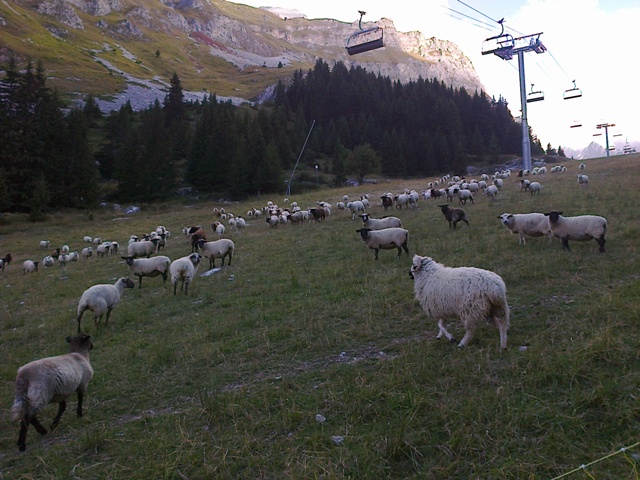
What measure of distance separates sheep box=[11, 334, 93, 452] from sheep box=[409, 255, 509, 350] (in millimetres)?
5660

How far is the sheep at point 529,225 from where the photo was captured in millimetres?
13391

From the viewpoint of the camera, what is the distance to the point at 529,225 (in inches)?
544

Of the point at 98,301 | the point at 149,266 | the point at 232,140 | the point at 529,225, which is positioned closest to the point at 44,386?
the point at 98,301

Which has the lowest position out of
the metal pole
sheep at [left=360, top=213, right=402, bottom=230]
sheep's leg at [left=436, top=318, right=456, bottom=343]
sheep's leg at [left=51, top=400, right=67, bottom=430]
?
sheep's leg at [left=51, top=400, right=67, bottom=430]

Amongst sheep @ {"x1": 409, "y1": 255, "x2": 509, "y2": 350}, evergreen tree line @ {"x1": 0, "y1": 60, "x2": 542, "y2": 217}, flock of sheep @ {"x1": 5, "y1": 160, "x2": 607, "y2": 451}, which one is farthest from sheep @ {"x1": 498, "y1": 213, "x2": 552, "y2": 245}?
evergreen tree line @ {"x1": 0, "y1": 60, "x2": 542, "y2": 217}

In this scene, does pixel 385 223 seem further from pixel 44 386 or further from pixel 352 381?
pixel 44 386

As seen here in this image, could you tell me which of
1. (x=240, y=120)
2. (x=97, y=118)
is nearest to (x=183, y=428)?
(x=240, y=120)

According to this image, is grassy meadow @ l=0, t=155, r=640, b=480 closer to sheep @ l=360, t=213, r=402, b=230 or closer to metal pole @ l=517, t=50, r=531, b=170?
sheep @ l=360, t=213, r=402, b=230

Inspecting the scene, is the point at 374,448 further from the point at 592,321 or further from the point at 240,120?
the point at 240,120

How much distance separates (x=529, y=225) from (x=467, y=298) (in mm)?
8990

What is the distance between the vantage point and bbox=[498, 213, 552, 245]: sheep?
13391mm

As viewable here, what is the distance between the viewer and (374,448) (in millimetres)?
4078

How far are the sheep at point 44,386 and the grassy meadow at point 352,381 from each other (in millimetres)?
287

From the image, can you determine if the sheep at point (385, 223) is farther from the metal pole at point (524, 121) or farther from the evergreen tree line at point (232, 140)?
the evergreen tree line at point (232, 140)
